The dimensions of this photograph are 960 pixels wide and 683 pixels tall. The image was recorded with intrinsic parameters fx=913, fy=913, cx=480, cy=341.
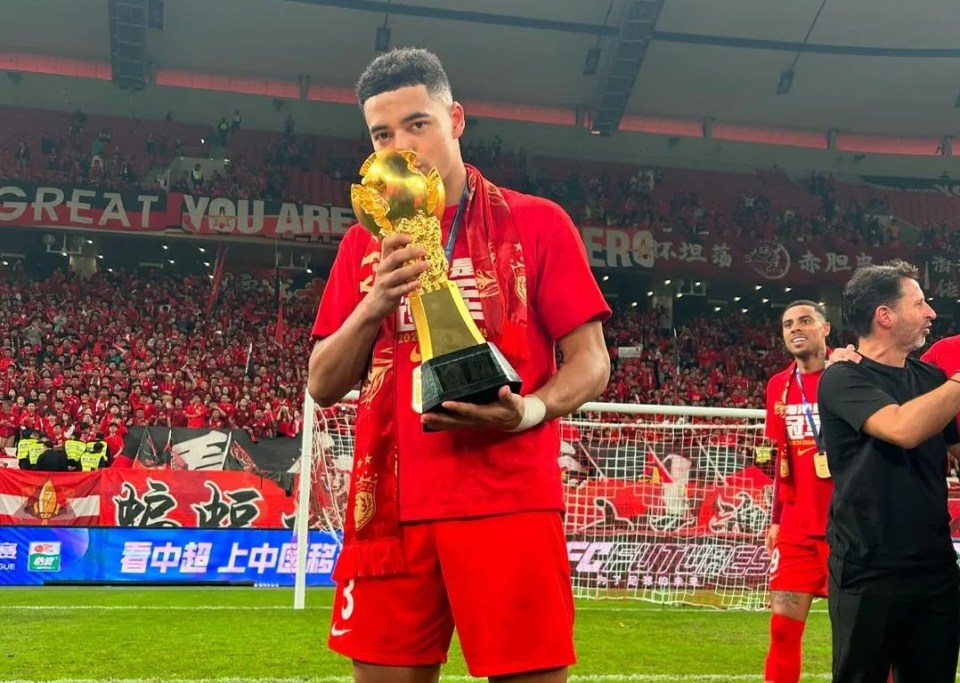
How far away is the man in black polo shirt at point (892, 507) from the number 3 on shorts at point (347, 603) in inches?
71.6

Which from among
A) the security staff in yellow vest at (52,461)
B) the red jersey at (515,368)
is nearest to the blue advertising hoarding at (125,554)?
the security staff in yellow vest at (52,461)

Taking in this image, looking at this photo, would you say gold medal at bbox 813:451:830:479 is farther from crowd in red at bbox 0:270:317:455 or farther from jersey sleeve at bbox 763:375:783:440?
crowd in red at bbox 0:270:317:455

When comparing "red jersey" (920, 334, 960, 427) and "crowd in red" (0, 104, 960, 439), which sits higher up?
"crowd in red" (0, 104, 960, 439)

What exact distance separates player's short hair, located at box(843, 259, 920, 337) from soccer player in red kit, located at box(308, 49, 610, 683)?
1.69m

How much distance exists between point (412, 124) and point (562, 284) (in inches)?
17.7

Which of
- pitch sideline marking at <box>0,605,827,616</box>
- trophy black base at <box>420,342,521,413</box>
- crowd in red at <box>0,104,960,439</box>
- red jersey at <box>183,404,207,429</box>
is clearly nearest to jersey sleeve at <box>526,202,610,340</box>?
trophy black base at <box>420,342,521,413</box>

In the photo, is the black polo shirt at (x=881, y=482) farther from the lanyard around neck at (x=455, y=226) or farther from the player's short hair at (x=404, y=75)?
the player's short hair at (x=404, y=75)

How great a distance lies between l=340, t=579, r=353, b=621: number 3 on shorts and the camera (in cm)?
186

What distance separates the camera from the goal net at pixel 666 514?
370 inches

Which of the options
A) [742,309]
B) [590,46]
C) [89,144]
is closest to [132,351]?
[89,144]

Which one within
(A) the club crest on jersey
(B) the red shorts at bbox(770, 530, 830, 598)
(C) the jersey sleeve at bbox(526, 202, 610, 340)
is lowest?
(B) the red shorts at bbox(770, 530, 830, 598)

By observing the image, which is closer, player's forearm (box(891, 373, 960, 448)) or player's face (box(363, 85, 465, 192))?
player's face (box(363, 85, 465, 192))

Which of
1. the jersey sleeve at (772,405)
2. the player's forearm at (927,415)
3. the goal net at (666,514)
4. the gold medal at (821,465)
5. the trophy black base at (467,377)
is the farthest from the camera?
the goal net at (666,514)

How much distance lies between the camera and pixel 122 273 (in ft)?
78.6
